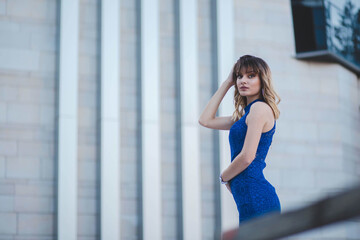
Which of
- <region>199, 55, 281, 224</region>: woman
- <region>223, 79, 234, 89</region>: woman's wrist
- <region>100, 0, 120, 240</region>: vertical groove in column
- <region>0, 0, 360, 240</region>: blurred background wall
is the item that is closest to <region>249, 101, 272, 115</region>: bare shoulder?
<region>199, 55, 281, 224</region>: woman

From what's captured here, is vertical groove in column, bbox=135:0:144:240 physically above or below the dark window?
below

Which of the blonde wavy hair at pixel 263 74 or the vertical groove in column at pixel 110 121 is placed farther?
the vertical groove in column at pixel 110 121

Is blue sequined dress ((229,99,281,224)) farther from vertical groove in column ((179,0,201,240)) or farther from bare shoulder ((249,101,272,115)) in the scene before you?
vertical groove in column ((179,0,201,240))

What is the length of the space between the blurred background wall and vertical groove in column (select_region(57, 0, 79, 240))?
11cm

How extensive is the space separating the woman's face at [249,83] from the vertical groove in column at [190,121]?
6.45 m

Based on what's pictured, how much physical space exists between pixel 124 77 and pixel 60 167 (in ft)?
5.61

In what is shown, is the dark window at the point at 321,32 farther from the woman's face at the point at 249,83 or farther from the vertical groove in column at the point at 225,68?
the woman's face at the point at 249,83

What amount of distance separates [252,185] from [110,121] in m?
6.48

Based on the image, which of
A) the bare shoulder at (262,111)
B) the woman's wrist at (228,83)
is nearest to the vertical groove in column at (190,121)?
the woman's wrist at (228,83)

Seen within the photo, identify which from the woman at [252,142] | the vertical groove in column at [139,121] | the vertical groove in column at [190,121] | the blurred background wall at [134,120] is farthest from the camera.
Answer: the vertical groove in column at [190,121]

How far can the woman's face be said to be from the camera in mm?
3648

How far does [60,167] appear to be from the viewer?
954cm

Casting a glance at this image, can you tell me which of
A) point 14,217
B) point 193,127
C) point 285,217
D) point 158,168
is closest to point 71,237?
point 14,217

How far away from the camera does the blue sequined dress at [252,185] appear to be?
139 inches
